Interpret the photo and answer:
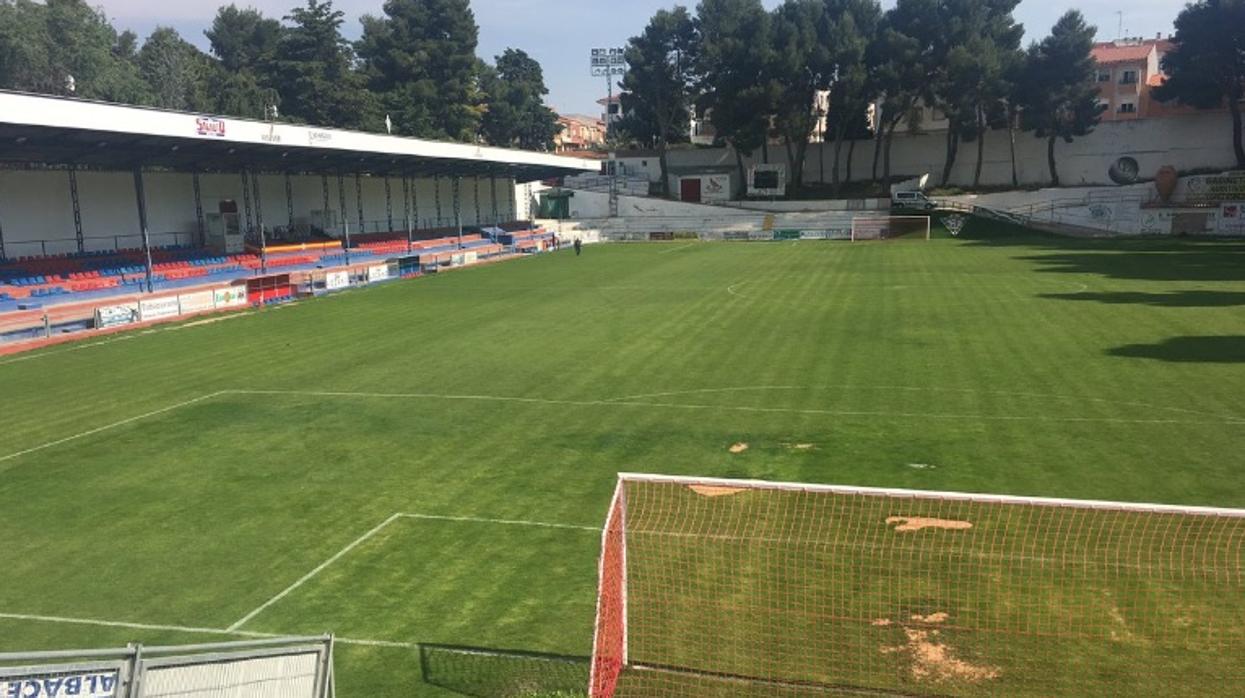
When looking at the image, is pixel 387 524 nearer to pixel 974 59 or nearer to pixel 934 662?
pixel 934 662

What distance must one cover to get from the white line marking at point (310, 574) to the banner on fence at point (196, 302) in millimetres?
27130

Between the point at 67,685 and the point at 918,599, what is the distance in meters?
8.20

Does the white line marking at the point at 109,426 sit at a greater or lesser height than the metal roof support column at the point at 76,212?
lesser

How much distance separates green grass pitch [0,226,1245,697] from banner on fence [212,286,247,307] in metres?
5.21

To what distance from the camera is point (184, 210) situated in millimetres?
49219

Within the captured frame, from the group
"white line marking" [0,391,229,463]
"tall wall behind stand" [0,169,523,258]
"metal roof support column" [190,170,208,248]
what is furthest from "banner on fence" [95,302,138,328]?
"metal roof support column" [190,170,208,248]

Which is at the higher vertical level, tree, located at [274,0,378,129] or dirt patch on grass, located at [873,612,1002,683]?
tree, located at [274,0,378,129]

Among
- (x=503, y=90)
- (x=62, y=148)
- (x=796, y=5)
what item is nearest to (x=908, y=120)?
(x=796, y=5)

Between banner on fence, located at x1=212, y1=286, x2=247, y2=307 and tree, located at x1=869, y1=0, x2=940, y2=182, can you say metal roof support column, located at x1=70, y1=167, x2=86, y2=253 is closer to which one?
banner on fence, located at x1=212, y1=286, x2=247, y2=307

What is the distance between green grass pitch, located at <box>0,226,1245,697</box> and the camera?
10.6m

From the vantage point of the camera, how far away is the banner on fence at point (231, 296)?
1468 inches

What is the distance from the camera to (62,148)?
120 feet

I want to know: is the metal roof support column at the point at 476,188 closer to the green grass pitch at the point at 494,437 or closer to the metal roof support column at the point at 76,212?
the metal roof support column at the point at 76,212

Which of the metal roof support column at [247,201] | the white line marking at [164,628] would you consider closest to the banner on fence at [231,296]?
the metal roof support column at [247,201]
